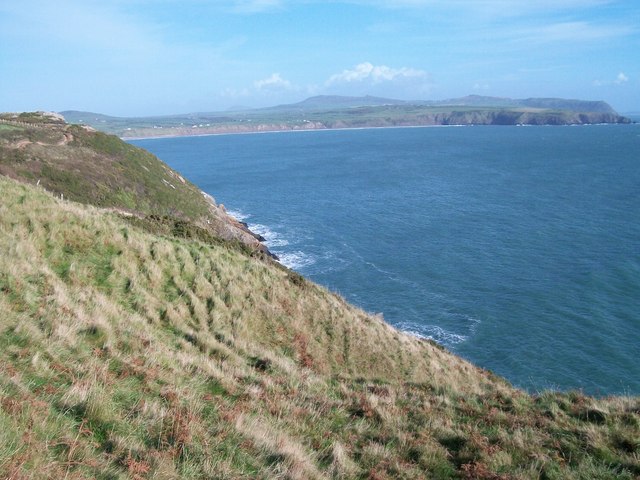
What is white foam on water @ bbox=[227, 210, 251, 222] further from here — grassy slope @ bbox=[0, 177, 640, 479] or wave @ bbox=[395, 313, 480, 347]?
grassy slope @ bbox=[0, 177, 640, 479]

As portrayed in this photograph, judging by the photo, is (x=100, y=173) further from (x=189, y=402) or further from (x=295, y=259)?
(x=189, y=402)

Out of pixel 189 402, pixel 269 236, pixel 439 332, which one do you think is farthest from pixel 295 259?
pixel 189 402

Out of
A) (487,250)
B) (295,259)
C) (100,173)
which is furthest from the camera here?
(487,250)

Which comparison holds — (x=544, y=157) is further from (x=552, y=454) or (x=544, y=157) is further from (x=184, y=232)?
(x=552, y=454)

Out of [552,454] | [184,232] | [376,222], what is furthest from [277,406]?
[376,222]

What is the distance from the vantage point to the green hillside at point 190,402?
6.17m

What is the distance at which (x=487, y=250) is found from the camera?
180 feet

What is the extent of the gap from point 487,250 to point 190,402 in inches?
2024

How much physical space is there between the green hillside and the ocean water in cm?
1971

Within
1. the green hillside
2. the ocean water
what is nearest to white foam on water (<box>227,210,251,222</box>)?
the ocean water

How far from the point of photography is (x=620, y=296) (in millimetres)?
40844

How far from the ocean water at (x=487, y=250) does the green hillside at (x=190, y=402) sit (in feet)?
64.7

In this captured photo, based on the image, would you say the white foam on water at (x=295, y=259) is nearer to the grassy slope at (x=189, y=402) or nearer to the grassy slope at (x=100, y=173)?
the grassy slope at (x=100, y=173)

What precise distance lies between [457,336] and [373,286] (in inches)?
448
